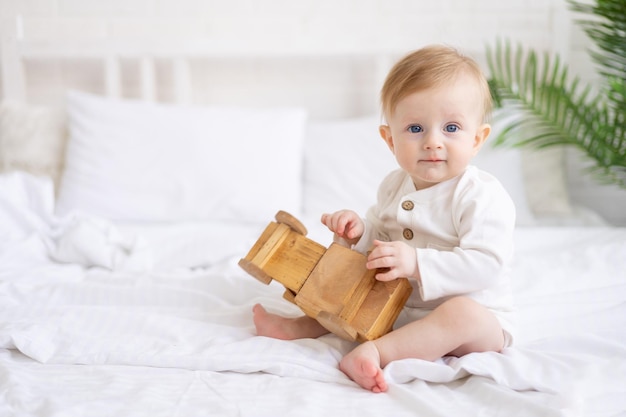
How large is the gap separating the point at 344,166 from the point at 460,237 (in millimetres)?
1025

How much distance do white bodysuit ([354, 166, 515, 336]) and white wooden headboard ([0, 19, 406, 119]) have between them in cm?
127

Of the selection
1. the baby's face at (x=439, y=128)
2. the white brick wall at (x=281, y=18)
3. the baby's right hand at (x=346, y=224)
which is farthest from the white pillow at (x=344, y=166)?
the baby's face at (x=439, y=128)

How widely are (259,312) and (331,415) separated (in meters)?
0.30

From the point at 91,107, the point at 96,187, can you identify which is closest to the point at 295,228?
the point at 96,187

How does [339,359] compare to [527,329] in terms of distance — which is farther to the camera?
[527,329]

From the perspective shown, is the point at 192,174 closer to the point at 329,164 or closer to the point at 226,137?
the point at 226,137

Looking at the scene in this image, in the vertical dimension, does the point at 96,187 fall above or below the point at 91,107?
→ below

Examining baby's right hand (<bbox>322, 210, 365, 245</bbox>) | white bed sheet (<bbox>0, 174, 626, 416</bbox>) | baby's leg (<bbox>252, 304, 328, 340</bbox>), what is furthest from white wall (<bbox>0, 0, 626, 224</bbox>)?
baby's leg (<bbox>252, 304, 328, 340</bbox>)

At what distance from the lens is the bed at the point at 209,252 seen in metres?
0.87

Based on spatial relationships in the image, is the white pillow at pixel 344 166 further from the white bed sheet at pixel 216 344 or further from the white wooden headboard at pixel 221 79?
the white bed sheet at pixel 216 344

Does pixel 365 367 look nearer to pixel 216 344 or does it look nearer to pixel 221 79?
pixel 216 344

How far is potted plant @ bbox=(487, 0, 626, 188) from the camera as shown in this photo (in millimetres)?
1878

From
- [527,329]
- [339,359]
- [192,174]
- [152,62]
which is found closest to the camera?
[339,359]

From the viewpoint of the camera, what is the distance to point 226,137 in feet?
6.39
